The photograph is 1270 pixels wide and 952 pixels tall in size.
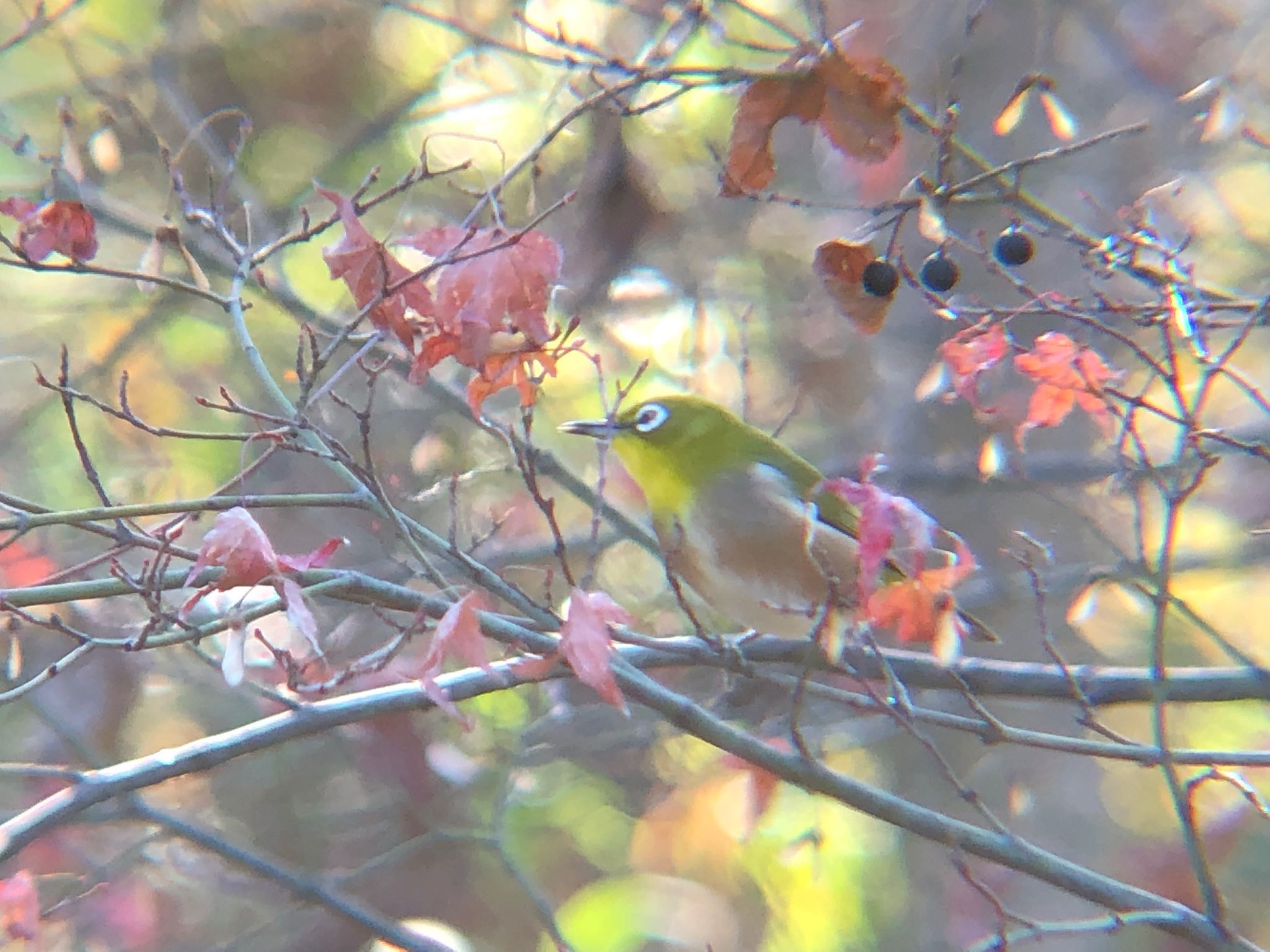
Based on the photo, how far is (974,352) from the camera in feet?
8.39

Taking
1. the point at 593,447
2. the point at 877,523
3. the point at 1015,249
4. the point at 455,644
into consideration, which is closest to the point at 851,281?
the point at 1015,249

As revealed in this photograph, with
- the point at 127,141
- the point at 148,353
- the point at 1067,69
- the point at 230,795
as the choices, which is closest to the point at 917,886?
the point at 230,795

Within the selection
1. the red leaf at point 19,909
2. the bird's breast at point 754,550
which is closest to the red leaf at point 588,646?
the bird's breast at point 754,550

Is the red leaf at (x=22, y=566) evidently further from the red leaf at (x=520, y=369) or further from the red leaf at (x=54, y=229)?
the red leaf at (x=520, y=369)

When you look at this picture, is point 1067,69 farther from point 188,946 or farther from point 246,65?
point 188,946

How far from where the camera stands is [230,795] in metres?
5.29

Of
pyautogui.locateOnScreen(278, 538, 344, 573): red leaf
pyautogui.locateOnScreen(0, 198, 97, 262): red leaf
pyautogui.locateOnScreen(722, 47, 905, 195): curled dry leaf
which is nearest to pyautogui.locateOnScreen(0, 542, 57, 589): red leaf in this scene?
pyautogui.locateOnScreen(0, 198, 97, 262): red leaf

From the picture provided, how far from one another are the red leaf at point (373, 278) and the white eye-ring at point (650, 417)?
1563 mm

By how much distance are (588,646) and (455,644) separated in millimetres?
217

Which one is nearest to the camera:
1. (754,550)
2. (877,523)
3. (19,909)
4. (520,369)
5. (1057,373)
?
(877,523)

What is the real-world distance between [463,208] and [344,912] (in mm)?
3441

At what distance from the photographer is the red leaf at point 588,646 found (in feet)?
5.94

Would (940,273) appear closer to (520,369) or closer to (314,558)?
(520,369)

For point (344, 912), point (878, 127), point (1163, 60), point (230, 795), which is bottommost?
point (344, 912)
